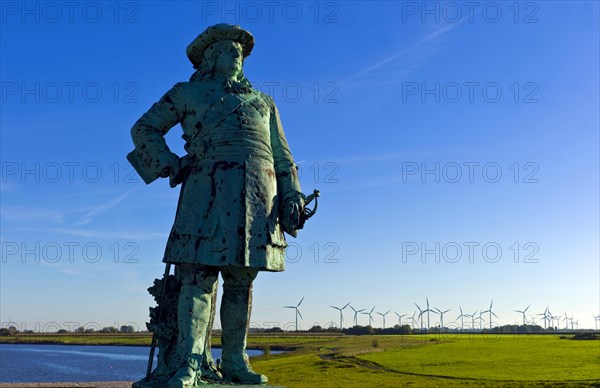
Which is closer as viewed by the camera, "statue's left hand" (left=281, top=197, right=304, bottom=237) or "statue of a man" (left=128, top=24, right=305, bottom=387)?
"statue of a man" (left=128, top=24, right=305, bottom=387)

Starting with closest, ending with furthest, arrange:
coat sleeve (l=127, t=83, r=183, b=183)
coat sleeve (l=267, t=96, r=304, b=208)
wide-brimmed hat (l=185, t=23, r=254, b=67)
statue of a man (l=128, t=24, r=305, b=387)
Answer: statue of a man (l=128, t=24, r=305, b=387) < coat sleeve (l=127, t=83, r=183, b=183) < coat sleeve (l=267, t=96, r=304, b=208) < wide-brimmed hat (l=185, t=23, r=254, b=67)

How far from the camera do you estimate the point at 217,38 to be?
23.6 ft

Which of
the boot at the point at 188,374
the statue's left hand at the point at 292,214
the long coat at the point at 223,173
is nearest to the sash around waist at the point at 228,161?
the long coat at the point at 223,173

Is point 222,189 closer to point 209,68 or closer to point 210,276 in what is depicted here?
point 210,276

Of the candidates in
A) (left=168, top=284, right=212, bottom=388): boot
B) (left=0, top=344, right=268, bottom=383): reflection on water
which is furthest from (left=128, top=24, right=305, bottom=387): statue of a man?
(left=0, top=344, right=268, bottom=383): reflection on water

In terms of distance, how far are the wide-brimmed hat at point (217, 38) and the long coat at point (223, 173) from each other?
0.45 meters

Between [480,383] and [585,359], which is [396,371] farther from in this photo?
[585,359]

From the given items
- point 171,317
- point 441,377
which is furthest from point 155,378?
point 441,377

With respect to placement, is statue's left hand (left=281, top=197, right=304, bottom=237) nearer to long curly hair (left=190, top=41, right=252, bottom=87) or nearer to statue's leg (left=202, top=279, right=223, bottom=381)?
statue's leg (left=202, top=279, right=223, bottom=381)

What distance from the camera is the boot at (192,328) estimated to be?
6238 millimetres

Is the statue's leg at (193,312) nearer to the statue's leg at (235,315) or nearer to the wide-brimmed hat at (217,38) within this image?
the statue's leg at (235,315)

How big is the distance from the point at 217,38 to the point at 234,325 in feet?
9.70

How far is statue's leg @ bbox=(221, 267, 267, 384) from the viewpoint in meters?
6.87

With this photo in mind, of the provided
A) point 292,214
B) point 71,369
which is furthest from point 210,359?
point 71,369
